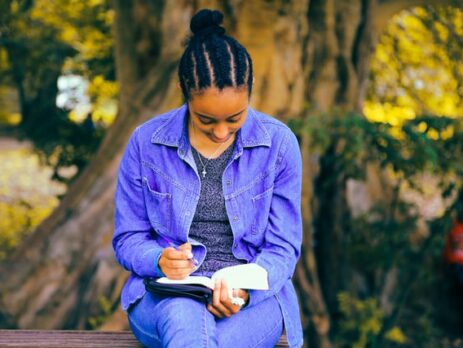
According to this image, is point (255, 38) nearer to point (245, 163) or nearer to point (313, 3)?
point (313, 3)

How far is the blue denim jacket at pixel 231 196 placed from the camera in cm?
306

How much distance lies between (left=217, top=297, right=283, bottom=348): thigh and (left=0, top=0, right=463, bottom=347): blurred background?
6.63ft

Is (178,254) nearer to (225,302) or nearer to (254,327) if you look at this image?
(225,302)

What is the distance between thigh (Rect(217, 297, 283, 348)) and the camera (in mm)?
2885

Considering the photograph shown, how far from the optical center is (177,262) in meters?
2.85

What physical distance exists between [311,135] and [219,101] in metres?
2.21

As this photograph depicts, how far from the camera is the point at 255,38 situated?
5.44m

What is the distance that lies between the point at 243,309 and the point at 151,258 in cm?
34

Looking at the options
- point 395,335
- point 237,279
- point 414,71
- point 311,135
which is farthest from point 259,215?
point 414,71

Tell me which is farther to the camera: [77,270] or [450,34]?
[450,34]

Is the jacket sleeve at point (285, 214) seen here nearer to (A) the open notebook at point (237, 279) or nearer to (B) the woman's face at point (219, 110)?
(A) the open notebook at point (237, 279)

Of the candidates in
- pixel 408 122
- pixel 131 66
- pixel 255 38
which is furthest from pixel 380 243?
pixel 131 66

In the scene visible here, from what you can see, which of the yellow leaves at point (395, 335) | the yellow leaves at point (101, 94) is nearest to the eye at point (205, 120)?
the yellow leaves at point (395, 335)

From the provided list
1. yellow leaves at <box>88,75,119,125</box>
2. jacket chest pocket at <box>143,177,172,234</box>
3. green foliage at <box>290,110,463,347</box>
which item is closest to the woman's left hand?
jacket chest pocket at <box>143,177,172,234</box>
